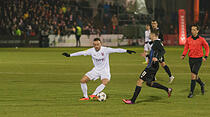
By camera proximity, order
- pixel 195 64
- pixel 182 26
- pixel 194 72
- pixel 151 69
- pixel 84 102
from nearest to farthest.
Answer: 1. pixel 151 69
2. pixel 84 102
3. pixel 194 72
4. pixel 195 64
5. pixel 182 26

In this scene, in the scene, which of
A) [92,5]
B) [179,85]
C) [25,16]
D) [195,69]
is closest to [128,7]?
[92,5]

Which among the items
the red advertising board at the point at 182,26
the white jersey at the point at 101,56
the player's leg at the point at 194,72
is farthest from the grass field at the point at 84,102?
the red advertising board at the point at 182,26

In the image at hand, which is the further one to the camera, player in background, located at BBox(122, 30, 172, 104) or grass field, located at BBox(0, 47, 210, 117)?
player in background, located at BBox(122, 30, 172, 104)

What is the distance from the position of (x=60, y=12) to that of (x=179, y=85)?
36.0 meters

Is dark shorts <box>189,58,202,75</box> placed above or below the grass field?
above

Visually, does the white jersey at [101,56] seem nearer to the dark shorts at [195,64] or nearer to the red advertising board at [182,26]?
the dark shorts at [195,64]

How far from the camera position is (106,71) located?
1148 cm

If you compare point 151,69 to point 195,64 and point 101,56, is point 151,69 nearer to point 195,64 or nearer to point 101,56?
point 101,56

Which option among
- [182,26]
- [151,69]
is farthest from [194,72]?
[182,26]

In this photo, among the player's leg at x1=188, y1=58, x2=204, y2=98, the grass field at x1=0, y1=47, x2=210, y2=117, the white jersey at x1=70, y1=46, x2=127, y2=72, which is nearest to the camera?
the grass field at x1=0, y1=47, x2=210, y2=117

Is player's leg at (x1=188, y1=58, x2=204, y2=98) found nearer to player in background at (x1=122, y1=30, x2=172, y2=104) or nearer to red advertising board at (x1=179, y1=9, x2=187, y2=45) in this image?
player in background at (x1=122, y1=30, x2=172, y2=104)

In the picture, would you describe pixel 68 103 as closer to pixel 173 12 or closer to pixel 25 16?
pixel 25 16

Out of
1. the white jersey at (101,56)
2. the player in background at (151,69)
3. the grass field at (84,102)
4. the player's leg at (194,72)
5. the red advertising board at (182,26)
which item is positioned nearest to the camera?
the grass field at (84,102)

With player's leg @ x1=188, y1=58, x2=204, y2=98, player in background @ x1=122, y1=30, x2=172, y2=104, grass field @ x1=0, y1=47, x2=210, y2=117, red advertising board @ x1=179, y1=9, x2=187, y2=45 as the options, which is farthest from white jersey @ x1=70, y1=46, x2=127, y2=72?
red advertising board @ x1=179, y1=9, x2=187, y2=45
